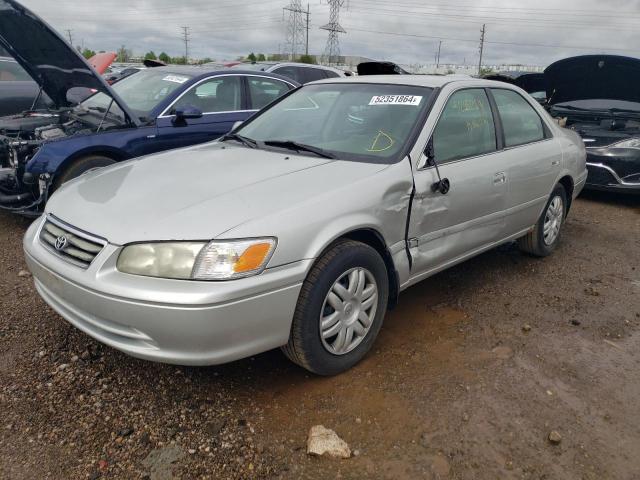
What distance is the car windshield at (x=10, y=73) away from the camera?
25.0ft

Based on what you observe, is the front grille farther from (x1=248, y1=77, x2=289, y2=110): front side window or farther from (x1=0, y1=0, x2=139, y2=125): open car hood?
(x1=248, y1=77, x2=289, y2=110): front side window

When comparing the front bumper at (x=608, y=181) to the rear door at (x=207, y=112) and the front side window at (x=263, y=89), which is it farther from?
the rear door at (x=207, y=112)

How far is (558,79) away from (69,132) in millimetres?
6475

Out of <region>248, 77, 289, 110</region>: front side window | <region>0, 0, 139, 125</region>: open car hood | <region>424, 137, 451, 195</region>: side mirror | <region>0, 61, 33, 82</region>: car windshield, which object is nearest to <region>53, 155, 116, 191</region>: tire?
<region>0, 0, 139, 125</region>: open car hood

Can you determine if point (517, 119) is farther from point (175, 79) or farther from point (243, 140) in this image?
point (175, 79)

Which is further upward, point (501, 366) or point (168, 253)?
point (168, 253)

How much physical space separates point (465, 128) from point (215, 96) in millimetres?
3343

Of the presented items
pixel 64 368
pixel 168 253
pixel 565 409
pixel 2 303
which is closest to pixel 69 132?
pixel 2 303

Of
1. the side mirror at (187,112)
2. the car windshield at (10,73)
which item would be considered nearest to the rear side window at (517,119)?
the side mirror at (187,112)

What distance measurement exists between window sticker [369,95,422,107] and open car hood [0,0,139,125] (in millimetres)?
2757

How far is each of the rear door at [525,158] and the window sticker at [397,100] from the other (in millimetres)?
904

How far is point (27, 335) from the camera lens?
309 centimetres

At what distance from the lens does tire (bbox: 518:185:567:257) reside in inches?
179

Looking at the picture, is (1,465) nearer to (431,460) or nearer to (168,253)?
(168,253)
